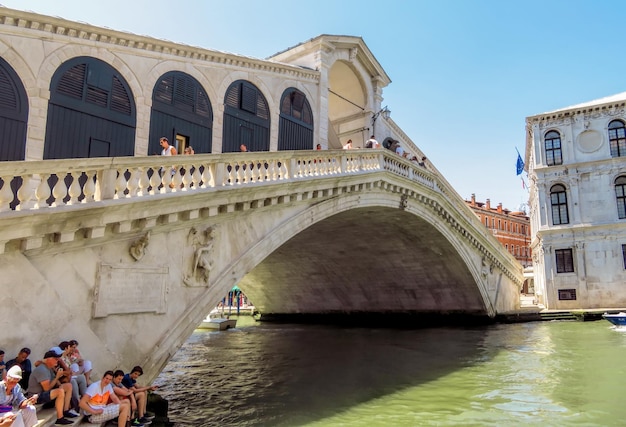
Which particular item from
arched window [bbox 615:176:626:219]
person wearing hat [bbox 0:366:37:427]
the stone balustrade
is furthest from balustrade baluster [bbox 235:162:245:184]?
arched window [bbox 615:176:626:219]

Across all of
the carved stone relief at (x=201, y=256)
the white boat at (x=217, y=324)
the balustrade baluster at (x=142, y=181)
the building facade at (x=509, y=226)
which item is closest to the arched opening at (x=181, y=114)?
the carved stone relief at (x=201, y=256)

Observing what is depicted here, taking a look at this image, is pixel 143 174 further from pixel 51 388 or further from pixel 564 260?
pixel 564 260

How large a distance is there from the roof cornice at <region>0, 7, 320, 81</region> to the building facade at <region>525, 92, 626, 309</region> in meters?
21.0

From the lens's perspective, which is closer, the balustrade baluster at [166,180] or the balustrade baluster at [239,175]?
the balustrade baluster at [166,180]

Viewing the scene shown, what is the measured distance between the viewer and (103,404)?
20.3ft

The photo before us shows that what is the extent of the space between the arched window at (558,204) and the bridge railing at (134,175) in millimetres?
19795

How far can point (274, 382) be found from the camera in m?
11.1

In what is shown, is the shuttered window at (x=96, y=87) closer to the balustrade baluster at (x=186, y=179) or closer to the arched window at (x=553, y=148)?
the balustrade baluster at (x=186, y=179)

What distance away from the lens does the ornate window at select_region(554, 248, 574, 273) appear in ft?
88.4

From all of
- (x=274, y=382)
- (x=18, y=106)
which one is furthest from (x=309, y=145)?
(x=18, y=106)

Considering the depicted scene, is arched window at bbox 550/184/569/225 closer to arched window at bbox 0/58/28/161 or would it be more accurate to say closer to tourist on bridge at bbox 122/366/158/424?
tourist on bridge at bbox 122/366/158/424

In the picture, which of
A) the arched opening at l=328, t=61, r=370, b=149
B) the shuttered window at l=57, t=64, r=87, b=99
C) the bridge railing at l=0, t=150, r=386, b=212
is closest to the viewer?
the bridge railing at l=0, t=150, r=386, b=212

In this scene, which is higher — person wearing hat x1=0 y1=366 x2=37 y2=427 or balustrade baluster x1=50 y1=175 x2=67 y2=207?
A: balustrade baluster x1=50 y1=175 x2=67 y2=207

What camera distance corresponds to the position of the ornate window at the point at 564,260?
26953 mm
